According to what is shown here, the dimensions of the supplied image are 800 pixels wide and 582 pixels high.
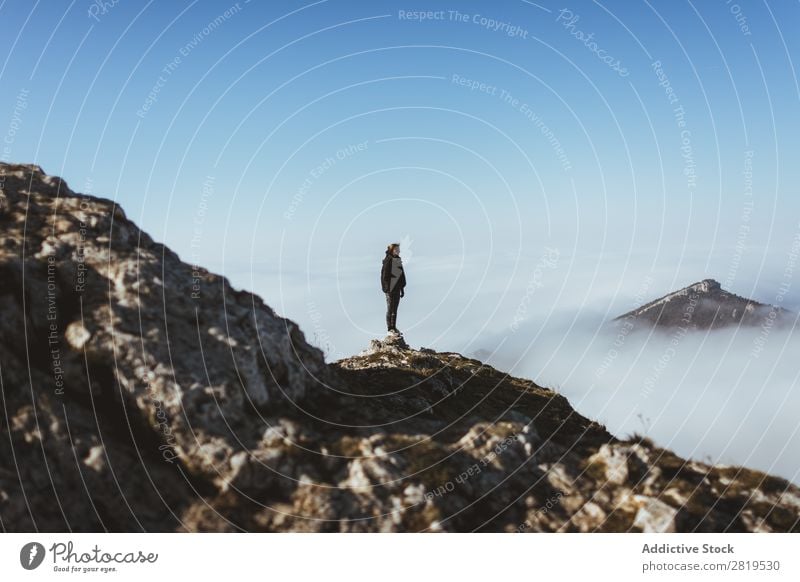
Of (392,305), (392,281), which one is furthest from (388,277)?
(392,305)

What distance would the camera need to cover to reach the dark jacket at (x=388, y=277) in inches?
1121

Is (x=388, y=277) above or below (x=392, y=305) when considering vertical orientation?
above

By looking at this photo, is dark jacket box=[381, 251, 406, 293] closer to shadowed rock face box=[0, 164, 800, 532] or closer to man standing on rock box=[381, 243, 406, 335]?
man standing on rock box=[381, 243, 406, 335]

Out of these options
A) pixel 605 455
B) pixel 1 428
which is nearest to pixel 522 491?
pixel 605 455

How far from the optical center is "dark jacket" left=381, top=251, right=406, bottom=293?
93.5ft

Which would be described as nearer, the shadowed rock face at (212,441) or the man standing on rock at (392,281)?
the shadowed rock face at (212,441)

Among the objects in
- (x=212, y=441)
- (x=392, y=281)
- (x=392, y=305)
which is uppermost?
(x=392, y=281)

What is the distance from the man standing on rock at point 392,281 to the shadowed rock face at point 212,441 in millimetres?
11467

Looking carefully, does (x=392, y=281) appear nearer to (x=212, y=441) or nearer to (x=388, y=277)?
(x=388, y=277)

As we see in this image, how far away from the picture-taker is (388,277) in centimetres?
2877

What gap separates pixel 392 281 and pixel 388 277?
30 cm

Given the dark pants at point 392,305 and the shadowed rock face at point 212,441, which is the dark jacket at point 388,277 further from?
the shadowed rock face at point 212,441

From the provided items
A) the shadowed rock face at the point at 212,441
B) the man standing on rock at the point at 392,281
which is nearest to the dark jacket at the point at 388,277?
the man standing on rock at the point at 392,281

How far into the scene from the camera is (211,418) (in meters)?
14.6
